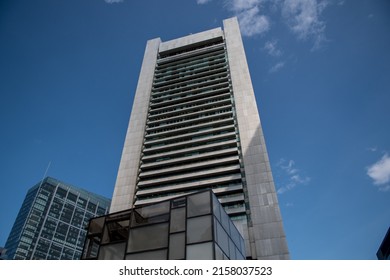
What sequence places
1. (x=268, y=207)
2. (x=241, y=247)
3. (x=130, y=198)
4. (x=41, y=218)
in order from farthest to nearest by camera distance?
1. (x=41, y=218)
2. (x=130, y=198)
3. (x=268, y=207)
4. (x=241, y=247)

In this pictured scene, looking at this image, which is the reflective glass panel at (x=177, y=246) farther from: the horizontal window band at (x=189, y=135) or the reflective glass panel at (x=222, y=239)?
the horizontal window band at (x=189, y=135)

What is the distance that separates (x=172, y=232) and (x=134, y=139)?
38.7 meters

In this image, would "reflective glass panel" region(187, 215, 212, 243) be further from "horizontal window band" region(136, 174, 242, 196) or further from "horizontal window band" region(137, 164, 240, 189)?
"horizontal window band" region(137, 164, 240, 189)

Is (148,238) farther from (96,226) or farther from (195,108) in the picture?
(195,108)

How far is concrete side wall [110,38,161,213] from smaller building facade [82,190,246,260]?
26.6 meters

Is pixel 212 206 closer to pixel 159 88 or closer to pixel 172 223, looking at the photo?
pixel 172 223

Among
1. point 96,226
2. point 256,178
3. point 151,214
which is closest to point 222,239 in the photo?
point 151,214

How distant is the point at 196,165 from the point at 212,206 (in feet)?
97.4

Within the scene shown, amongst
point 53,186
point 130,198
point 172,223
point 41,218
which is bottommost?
point 172,223

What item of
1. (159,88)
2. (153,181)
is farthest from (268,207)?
(159,88)

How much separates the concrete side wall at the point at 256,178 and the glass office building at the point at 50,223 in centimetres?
12942

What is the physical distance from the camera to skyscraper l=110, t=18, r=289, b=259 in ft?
123

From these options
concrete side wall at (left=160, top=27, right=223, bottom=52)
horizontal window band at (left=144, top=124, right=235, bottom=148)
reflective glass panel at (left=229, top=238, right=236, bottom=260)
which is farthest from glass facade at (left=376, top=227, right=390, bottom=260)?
concrete side wall at (left=160, top=27, right=223, bottom=52)

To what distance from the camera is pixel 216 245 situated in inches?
534
